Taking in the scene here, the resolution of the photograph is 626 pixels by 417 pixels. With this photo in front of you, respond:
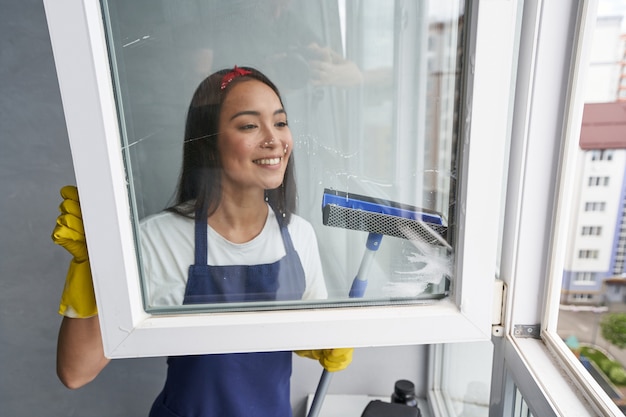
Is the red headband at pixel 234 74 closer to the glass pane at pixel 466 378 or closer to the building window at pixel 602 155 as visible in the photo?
the building window at pixel 602 155

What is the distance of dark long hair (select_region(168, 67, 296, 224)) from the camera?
21.4 inches

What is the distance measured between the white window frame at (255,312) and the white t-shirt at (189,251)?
28 mm

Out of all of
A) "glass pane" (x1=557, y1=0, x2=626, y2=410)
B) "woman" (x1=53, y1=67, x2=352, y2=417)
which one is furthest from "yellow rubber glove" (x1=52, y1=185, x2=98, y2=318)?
"glass pane" (x1=557, y1=0, x2=626, y2=410)

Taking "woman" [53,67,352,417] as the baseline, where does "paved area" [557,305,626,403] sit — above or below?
below

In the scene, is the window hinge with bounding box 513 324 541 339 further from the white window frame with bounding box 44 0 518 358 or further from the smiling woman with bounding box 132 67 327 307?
the smiling woman with bounding box 132 67 327 307

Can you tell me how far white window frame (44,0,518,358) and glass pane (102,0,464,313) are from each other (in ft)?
0.08

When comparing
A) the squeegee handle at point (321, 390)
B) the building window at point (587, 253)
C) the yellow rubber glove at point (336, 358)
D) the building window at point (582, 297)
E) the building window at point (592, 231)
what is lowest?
the squeegee handle at point (321, 390)

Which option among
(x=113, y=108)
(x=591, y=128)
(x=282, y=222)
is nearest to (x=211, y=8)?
(x=113, y=108)

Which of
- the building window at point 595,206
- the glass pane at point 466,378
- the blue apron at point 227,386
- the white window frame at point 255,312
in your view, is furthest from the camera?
the glass pane at point 466,378

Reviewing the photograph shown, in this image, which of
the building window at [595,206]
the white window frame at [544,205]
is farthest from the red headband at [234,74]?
the building window at [595,206]

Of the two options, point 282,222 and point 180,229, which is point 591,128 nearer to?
point 282,222

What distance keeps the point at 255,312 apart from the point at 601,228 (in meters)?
0.62

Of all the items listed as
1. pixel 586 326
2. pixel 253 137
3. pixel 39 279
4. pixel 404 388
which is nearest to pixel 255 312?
pixel 253 137

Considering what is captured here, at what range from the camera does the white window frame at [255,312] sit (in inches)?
18.8
